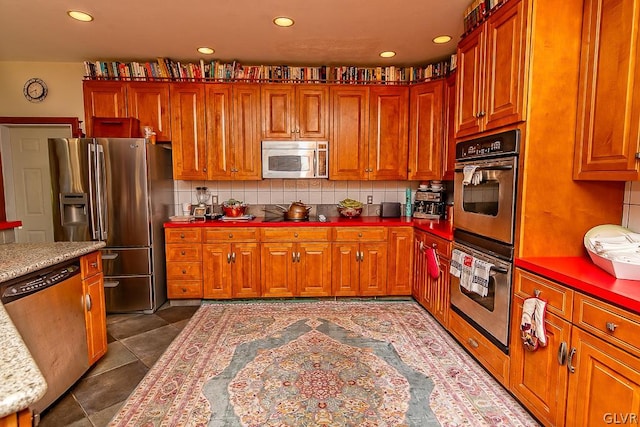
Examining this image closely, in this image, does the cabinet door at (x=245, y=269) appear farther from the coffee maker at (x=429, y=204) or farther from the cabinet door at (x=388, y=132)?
the coffee maker at (x=429, y=204)

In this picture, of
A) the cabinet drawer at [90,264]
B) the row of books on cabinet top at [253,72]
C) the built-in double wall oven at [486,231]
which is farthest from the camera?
the row of books on cabinet top at [253,72]

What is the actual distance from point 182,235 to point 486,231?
2866 millimetres

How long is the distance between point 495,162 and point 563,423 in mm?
1417

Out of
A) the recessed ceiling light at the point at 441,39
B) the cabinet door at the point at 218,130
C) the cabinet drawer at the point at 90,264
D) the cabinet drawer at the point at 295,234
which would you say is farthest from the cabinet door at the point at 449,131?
the cabinet drawer at the point at 90,264

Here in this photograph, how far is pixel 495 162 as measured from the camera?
6.86 feet

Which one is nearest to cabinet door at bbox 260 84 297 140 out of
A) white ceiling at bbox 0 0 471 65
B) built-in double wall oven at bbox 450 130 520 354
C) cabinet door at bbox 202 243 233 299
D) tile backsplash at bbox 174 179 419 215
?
white ceiling at bbox 0 0 471 65

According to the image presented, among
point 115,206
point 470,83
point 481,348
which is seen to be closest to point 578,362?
point 481,348

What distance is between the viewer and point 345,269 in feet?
12.0

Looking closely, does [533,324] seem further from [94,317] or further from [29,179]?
[29,179]

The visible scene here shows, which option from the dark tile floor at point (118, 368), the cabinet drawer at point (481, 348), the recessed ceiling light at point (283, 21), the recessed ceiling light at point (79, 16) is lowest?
the dark tile floor at point (118, 368)

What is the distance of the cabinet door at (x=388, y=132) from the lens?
3729mm

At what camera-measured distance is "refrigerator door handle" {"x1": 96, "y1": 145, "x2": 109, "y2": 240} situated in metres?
3.17

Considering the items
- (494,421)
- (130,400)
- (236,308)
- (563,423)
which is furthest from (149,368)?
(563,423)

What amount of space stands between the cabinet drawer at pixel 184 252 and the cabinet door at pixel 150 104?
1.22 m
